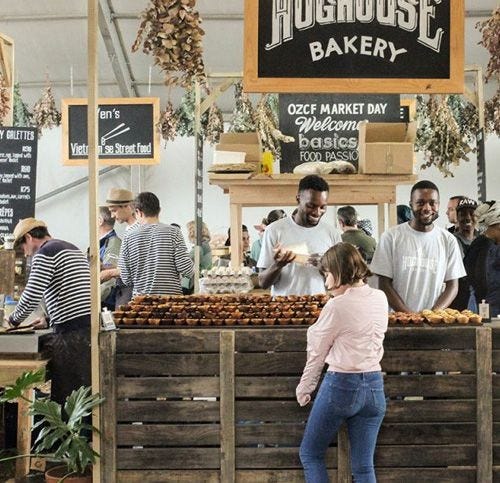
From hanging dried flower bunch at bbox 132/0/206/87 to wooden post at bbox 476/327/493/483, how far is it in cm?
263

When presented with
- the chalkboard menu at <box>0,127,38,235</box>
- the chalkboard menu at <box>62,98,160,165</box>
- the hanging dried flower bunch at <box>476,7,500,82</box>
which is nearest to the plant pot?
the chalkboard menu at <box>0,127,38,235</box>

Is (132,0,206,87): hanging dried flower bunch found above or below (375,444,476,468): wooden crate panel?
above

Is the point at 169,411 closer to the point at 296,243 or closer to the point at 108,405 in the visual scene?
the point at 108,405

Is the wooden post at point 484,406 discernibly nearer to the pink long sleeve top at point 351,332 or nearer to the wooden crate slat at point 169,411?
the pink long sleeve top at point 351,332

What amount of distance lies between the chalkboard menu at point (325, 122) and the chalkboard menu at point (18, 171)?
2252 millimetres

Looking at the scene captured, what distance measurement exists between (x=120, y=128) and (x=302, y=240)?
4756 millimetres

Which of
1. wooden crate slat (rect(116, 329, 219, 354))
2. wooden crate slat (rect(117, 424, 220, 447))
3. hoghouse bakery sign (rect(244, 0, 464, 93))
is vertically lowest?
wooden crate slat (rect(117, 424, 220, 447))

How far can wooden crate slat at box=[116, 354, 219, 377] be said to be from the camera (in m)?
3.84

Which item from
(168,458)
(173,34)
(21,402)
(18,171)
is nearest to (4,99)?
A: (18,171)

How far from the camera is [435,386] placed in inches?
152

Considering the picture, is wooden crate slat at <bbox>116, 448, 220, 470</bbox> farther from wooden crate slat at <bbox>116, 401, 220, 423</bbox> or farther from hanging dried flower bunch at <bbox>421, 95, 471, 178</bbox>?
A: hanging dried flower bunch at <bbox>421, 95, 471, 178</bbox>

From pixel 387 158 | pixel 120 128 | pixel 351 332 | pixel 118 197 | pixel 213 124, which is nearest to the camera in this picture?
pixel 351 332

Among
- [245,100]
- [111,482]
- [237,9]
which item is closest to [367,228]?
[245,100]

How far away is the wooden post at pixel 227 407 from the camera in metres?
3.81
